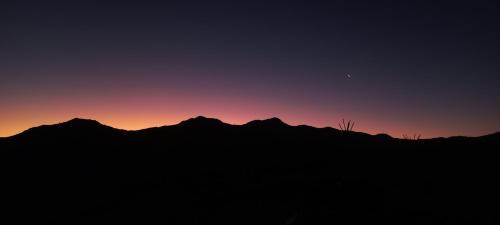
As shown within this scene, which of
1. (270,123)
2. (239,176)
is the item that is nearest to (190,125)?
(270,123)

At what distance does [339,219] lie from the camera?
9461mm

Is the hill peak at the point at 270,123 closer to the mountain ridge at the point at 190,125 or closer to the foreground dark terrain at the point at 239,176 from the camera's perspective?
the mountain ridge at the point at 190,125

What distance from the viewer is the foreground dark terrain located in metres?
11.0

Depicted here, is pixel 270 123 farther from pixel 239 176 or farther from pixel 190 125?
pixel 239 176

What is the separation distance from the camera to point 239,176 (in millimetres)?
16000

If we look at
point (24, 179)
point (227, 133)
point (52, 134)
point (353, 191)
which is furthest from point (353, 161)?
point (52, 134)

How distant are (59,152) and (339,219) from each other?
781 inches

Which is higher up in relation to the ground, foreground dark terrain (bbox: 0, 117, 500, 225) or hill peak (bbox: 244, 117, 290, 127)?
hill peak (bbox: 244, 117, 290, 127)

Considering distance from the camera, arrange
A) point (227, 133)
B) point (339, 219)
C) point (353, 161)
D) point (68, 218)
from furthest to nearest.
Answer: point (227, 133), point (353, 161), point (68, 218), point (339, 219)

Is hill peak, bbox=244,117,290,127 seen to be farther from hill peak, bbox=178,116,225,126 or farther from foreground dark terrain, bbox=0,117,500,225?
hill peak, bbox=178,116,225,126

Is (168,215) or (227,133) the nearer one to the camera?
(168,215)

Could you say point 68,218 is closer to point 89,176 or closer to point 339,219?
point 89,176

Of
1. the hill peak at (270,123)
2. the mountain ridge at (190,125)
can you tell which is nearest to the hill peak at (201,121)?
the mountain ridge at (190,125)

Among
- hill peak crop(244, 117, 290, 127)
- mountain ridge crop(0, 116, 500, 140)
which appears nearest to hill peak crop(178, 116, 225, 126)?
mountain ridge crop(0, 116, 500, 140)
